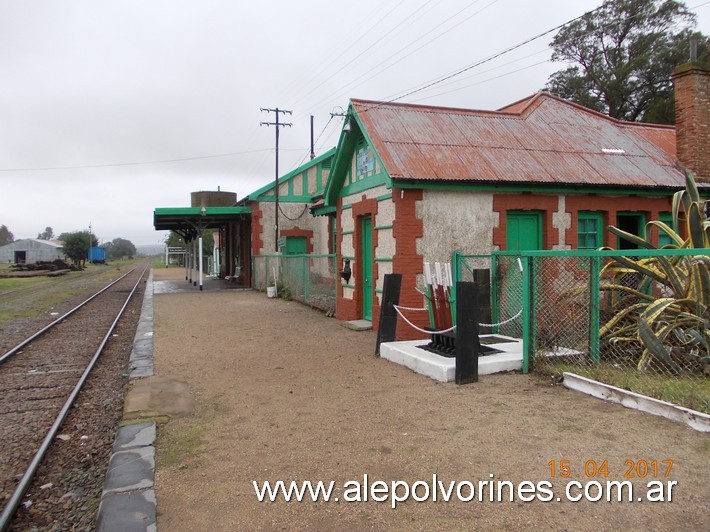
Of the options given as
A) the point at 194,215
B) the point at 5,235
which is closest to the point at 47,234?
the point at 5,235

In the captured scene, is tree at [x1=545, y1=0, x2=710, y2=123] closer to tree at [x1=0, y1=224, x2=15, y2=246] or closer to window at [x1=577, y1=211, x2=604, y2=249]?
window at [x1=577, y1=211, x2=604, y2=249]

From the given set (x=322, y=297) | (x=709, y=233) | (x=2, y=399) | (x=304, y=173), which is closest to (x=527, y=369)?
A: (x=709, y=233)

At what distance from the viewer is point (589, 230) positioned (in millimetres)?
11211

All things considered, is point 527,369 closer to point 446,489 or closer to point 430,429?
point 430,429

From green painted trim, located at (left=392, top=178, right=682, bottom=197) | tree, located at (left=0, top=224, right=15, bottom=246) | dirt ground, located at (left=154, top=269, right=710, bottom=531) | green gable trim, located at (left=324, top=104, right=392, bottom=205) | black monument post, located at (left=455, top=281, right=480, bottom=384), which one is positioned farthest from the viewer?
tree, located at (left=0, top=224, right=15, bottom=246)

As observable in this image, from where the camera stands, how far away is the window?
11.1 m

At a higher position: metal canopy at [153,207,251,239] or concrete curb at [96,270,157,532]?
metal canopy at [153,207,251,239]

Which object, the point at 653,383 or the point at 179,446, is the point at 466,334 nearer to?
the point at 653,383

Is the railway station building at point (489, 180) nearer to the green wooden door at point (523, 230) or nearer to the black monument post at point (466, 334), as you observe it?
the green wooden door at point (523, 230)

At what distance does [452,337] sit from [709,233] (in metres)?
3.72

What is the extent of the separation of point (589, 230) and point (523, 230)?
5.18 ft

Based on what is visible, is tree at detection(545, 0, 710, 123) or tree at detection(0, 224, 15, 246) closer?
tree at detection(545, 0, 710, 123)

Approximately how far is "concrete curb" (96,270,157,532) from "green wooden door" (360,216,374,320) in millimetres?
7049

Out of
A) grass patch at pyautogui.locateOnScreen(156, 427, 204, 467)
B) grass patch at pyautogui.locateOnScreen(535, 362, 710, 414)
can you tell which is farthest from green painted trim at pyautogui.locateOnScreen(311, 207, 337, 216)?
grass patch at pyautogui.locateOnScreen(156, 427, 204, 467)
